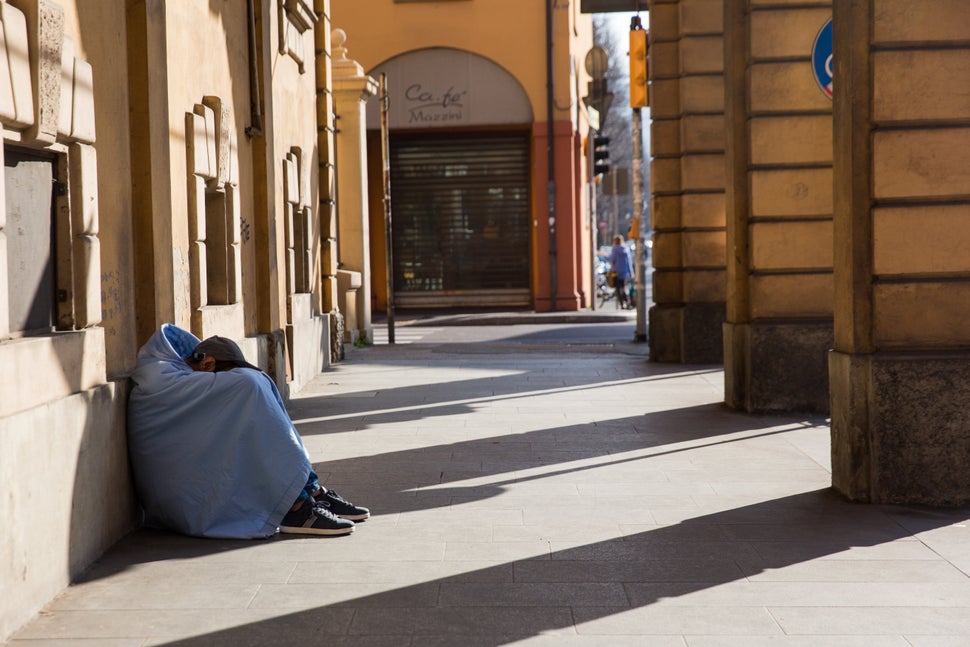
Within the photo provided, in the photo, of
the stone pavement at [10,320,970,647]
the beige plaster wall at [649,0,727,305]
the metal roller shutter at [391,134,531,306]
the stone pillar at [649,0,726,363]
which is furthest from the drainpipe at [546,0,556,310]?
the stone pavement at [10,320,970,647]

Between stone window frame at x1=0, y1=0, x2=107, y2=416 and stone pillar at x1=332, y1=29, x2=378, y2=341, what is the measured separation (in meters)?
13.1

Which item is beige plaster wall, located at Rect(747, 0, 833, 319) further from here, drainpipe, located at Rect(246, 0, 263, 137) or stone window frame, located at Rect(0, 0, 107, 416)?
stone window frame, located at Rect(0, 0, 107, 416)

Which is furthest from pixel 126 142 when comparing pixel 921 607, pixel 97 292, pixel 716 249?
pixel 716 249

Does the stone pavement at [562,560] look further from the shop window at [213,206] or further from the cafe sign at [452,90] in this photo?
the cafe sign at [452,90]

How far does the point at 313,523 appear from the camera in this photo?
19.8ft

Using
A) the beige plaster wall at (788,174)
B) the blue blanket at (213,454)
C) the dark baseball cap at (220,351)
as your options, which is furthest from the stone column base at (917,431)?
the beige plaster wall at (788,174)

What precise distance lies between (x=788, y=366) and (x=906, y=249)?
3.55 metres

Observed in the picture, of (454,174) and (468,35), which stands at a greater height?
(468,35)

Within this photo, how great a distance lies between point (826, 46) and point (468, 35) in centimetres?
1890

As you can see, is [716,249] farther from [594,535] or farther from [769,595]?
[769,595]

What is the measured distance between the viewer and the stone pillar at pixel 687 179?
576 inches

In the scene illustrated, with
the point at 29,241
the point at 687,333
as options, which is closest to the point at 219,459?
the point at 29,241

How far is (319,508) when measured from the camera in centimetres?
614

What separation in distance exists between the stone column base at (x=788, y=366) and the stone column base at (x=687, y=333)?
179 inches
